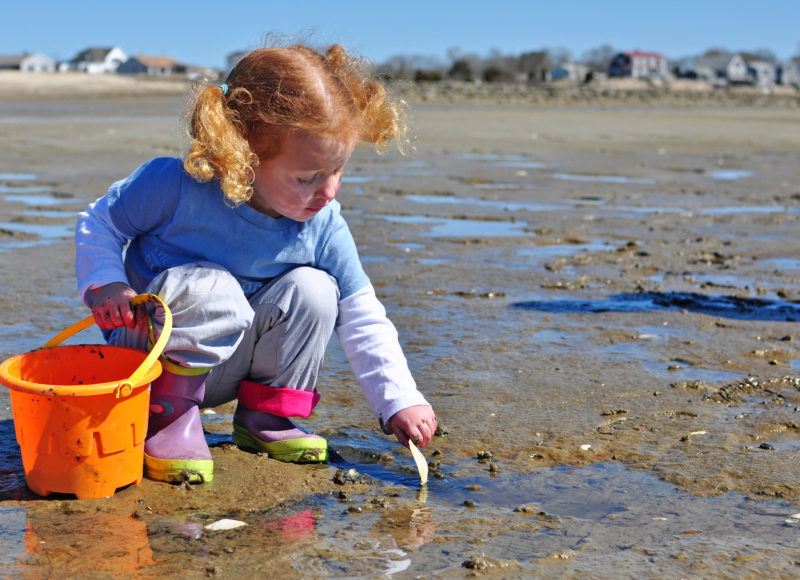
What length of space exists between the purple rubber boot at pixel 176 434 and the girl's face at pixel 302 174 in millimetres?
517

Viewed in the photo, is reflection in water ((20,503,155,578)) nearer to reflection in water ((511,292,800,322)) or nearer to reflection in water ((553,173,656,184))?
reflection in water ((511,292,800,322))

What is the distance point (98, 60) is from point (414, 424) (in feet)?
366

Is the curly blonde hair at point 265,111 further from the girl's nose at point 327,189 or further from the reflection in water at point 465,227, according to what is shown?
the reflection in water at point 465,227

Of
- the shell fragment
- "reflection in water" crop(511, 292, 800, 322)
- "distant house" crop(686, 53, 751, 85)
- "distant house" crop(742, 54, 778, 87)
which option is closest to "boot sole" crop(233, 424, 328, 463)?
the shell fragment

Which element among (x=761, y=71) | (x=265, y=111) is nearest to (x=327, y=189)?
(x=265, y=111)

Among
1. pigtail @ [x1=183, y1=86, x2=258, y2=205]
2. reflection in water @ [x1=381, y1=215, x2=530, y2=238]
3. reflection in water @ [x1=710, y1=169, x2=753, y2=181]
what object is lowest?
reflection in water @ [x1=381, y1=215, x2=530, y2=238]

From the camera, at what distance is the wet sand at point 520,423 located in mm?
2051

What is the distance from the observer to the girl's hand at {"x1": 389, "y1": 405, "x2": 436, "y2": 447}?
254cm

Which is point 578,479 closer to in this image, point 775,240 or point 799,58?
point 775,240

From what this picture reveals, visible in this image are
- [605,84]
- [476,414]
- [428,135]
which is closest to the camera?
[476,414]

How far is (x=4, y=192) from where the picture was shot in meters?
8.41

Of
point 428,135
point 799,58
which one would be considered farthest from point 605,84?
point 799,58

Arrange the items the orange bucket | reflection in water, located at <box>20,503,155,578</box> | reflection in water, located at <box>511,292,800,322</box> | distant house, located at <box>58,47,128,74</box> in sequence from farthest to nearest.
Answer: distant house, located at <box>58,47,128,74</box> → reflection in water, located at <box>511,292,800,322</box> → the orange bucket → reflection in water, located at <box>20,503,155,578</box>

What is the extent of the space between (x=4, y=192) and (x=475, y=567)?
24.8 ft
